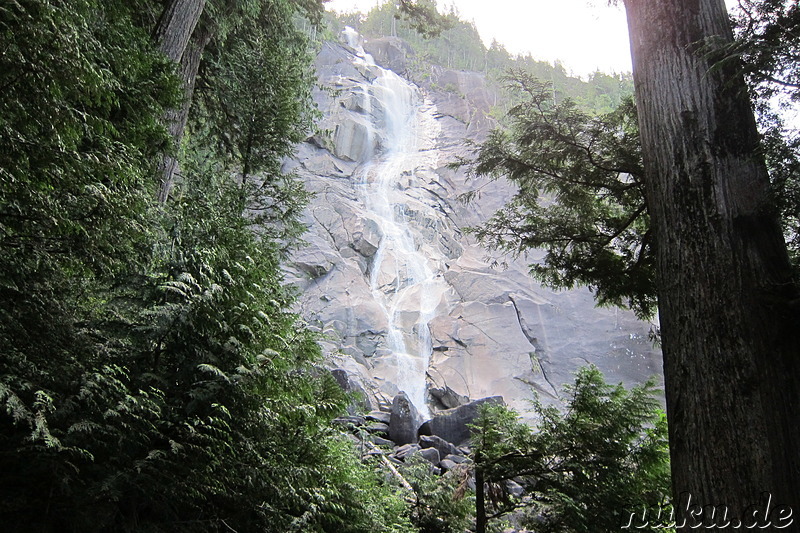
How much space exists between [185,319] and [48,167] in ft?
3.65

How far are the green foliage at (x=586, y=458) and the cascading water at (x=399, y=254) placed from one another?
38.4 feet

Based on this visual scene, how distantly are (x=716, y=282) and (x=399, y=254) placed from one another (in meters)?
A: 21.5

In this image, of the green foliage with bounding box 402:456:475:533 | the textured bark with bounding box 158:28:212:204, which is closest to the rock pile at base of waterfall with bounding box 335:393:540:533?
the green foliage with bounding box 402:456:475:533

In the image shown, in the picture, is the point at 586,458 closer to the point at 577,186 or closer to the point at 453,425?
the point at 577,186

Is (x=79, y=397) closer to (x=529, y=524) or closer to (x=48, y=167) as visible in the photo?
(x=48, y=167)

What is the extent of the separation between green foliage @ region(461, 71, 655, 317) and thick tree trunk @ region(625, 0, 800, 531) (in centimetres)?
167

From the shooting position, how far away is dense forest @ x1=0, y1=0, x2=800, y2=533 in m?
2.06

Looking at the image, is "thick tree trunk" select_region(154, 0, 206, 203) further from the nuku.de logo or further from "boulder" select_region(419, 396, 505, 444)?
"boulder" select_region(419, 396, 505, 444)

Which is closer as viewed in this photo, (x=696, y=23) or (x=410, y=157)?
(x=696, y=23)

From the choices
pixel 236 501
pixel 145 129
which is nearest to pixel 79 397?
pixel 236 501

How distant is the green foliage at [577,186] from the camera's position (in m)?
4.72

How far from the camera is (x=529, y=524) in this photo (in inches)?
156

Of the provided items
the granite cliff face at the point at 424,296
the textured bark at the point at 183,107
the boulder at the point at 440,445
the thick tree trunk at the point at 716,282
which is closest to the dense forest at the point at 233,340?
the thick tree trunk at the point at 716,282

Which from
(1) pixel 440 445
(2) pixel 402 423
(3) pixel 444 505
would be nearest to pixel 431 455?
(1) pixel 440 445
